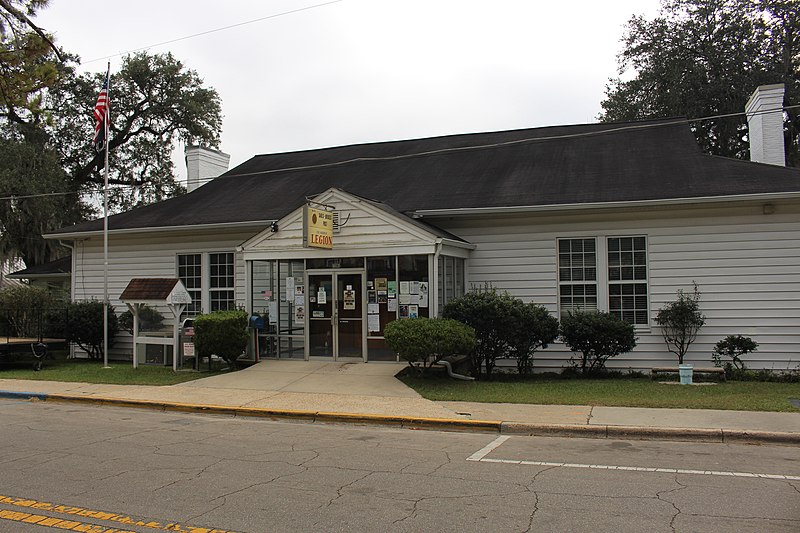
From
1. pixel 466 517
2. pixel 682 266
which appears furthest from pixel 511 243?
pixel 466 517

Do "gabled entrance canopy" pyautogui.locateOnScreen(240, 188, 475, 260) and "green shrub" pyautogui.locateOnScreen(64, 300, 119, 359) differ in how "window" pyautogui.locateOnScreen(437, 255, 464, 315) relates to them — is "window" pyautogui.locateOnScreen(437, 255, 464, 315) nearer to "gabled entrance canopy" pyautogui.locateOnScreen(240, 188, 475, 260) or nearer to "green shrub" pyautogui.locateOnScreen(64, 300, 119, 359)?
"gabled entrance canopy" pyautogui.locateOnScreen(240, 188, 475, 260)

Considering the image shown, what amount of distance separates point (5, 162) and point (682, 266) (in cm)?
2603

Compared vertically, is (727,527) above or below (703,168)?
below

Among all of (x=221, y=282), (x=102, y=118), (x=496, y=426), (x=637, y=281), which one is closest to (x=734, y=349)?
(x=637, y=281)

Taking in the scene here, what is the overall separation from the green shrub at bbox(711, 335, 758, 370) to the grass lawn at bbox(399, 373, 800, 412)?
2.40 feet

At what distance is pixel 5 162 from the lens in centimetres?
2644

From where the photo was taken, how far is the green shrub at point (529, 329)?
13484 millimetres

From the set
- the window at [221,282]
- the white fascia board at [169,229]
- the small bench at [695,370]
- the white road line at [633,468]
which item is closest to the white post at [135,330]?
the window at [221,282]

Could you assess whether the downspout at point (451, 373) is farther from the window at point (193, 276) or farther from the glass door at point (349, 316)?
the window at point (193, 276)

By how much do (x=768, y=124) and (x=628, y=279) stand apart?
19.0 ft

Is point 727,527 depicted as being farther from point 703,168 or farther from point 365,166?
point 365,166

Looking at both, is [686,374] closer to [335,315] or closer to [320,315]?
[335,315]

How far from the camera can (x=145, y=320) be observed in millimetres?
18422

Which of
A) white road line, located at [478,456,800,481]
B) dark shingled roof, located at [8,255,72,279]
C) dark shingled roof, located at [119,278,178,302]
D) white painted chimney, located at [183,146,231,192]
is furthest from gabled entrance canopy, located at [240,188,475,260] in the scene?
dark shingled roof, located at [8,255,72,279]
